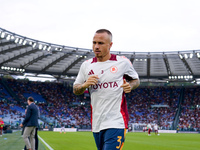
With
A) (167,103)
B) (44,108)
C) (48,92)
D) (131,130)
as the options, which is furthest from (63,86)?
(167,103)

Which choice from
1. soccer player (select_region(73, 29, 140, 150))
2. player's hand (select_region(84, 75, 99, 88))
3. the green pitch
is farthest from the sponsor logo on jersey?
the green pitch

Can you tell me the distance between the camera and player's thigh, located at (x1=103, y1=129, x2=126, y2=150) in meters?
3.85

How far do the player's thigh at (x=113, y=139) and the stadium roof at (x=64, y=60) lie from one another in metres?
36.0

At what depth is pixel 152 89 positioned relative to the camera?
201 feet

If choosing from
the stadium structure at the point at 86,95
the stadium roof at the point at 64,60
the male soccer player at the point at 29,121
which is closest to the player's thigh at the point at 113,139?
the male soccer player at the point at 29,121

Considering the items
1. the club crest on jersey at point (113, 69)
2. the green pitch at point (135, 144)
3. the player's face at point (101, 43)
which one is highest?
the player's face at point (101, 43)

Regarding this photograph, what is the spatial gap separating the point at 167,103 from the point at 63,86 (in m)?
22.6

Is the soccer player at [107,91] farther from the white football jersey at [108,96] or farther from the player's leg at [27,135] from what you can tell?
the player's leg at [27,135]

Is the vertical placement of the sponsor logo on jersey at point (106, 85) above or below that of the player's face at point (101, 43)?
below

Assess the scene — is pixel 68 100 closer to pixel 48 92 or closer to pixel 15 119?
pixel 48 92

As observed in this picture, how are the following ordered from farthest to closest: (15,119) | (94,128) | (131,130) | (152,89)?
(152,89)
(131,130)
(15,119)
(94,128)

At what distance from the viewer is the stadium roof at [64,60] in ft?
137

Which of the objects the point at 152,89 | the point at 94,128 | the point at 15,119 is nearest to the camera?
the point at 94,128

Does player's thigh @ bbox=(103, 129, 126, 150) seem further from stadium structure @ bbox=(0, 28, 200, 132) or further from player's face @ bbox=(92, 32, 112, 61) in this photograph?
stadium structure @ bbox=(0, 28, 200, 132)
